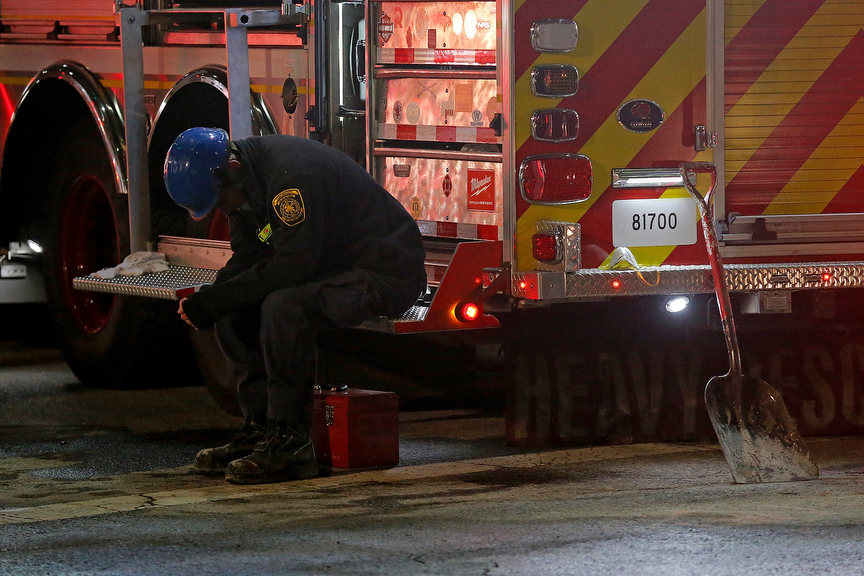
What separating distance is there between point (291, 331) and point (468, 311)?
0.85m

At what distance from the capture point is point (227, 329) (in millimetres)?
6348

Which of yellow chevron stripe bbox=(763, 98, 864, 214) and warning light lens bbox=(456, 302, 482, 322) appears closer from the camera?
warning light lens bbox=(456, 302, 482, 322)

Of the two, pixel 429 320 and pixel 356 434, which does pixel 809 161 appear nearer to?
pixel 429 320

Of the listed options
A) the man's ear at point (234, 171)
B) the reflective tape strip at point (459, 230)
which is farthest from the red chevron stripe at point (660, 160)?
the man's ear at point (234, 171)

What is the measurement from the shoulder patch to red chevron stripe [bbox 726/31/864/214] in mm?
1906

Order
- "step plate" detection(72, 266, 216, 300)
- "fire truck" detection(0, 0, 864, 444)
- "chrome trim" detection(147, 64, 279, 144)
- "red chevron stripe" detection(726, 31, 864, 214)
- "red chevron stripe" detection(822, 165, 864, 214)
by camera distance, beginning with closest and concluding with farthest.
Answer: "fire truck" detection(0, 0, 864, 444) → "red chevron stripe" detection(726, 31, 864, 214) → "red chevron stripe" detection(822, 165, 864, 214) → "step plate" detection(72, 266, 216, 300) → "chrome trim" detection(147, 64, 279, 144)

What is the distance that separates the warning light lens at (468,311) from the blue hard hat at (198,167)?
1.06 m

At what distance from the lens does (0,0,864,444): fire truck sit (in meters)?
6.47

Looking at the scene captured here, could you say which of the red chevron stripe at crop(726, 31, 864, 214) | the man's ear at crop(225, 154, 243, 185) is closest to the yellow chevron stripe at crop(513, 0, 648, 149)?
the red chevron stripe at crop(726, 31, 864, 214)

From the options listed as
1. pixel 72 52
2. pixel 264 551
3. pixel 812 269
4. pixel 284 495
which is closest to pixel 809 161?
pixel 812 269

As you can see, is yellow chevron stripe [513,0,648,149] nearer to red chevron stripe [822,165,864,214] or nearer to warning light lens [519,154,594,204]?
warning light lens [519,154,594,204]

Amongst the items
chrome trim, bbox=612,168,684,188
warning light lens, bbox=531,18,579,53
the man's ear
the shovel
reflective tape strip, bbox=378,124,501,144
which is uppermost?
warning light lens, bbox=531,18,579,53

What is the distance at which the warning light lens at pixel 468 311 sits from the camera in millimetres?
6520

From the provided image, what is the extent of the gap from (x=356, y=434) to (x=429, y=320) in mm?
555
